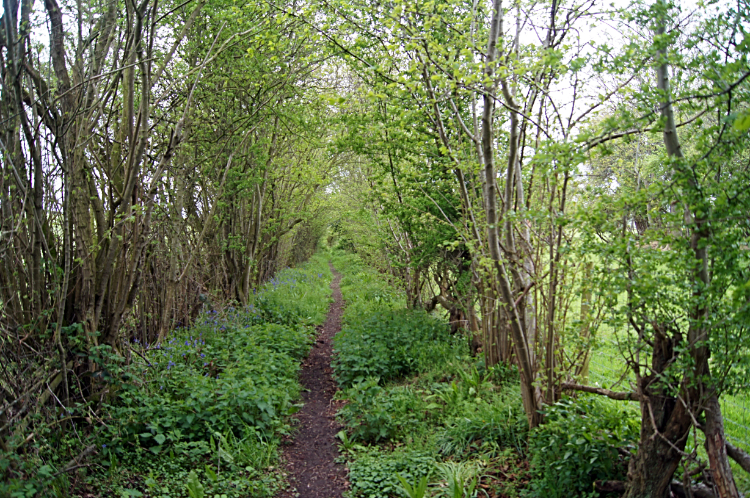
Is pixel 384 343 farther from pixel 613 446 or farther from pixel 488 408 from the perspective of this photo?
pixel 613 446

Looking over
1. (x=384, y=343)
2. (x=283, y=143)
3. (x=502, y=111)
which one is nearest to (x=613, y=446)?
(x=502, y=111)

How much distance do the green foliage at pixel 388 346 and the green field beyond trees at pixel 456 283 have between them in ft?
0.20

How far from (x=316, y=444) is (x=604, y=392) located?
3033 mm

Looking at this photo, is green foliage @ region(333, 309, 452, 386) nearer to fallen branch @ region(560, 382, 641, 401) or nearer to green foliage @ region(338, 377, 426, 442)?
green foliage @ region(338, 377, 426, 442)

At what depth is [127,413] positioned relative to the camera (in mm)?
4473

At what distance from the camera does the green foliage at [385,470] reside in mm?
4195

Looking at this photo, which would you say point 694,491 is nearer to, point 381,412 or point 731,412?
point 731,412

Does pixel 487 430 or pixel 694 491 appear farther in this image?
pixel 487 430

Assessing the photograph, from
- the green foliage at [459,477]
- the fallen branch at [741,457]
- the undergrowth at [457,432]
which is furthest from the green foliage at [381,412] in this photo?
the fallen branch at [741,457]

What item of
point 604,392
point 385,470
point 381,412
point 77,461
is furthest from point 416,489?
point 77,461

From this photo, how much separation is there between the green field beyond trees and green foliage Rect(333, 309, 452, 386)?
2.3 inches

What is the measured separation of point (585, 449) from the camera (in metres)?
3.49

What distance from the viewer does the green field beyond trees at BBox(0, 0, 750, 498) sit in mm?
2689

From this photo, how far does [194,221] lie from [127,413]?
4.59m
